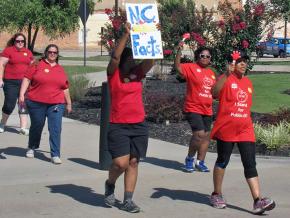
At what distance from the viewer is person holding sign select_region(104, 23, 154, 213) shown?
771 centimetres

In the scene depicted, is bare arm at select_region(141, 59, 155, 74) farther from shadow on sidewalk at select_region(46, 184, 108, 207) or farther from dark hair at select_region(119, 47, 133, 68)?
shadow on sidewalk at select_region(46, 184, 108, 207)

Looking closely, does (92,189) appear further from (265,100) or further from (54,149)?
(265,100)

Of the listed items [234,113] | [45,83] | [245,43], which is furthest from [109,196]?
[245,43]

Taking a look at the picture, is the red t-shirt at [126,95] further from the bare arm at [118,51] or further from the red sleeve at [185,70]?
the red sleeve at [185,70]

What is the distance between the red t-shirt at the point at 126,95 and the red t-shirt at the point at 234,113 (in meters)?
0.90

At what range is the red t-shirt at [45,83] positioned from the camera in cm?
1064

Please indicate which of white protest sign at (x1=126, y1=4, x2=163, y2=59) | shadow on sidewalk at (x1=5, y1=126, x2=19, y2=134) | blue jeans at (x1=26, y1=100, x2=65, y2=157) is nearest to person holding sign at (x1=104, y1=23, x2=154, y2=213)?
white protest sign at (x1=126, y1=4, x2=163, y2=59)

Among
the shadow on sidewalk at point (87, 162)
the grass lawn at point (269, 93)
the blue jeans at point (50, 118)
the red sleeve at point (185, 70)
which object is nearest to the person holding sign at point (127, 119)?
the red sleeve at point (185, 70)

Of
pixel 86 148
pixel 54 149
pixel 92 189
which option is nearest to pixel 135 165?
pixel 92 189

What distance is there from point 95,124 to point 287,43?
4103cm

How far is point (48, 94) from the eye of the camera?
10648 mm

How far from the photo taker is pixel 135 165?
7.87m

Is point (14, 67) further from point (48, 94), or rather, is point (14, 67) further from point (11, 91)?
point (48, 94)

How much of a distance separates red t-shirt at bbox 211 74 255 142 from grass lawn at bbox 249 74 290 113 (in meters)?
8.87
